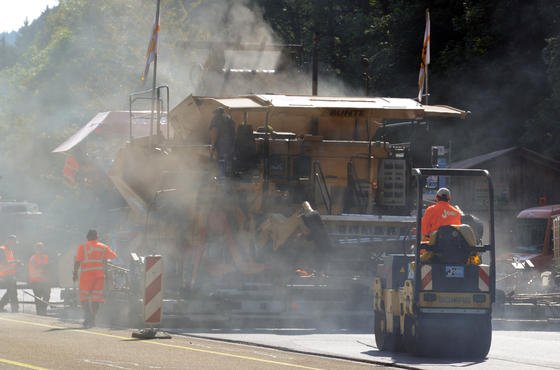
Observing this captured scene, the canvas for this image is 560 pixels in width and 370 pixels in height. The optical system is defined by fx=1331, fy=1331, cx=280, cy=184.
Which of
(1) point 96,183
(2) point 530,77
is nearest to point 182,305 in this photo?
(1) point 96,183

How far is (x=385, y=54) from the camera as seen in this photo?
46500 millimetres

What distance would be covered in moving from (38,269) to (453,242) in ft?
42.7

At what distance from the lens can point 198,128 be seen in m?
22.5

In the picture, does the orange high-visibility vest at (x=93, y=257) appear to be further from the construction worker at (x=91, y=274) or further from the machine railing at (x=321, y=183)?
the machine railing at (x=321, y=183)

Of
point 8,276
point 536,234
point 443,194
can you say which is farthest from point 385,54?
point 443,194

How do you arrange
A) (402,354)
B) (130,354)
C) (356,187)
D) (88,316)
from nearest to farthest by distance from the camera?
(130,354), (402,354), (88,316), (356,187)

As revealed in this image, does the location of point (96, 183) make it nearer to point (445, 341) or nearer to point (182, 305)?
point (182, 305)

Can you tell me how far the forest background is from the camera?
37656mm

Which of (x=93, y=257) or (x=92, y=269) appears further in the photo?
(x=93, y=257)

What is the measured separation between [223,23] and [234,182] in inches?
610

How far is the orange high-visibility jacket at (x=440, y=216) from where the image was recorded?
15109mm

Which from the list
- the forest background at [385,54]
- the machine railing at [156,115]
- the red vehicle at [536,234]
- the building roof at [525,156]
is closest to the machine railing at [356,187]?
the machine railing at [156,115]

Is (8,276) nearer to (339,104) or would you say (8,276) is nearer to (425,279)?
(339,104)

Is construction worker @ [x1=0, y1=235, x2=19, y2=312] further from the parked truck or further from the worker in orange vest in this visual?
the parked truck
